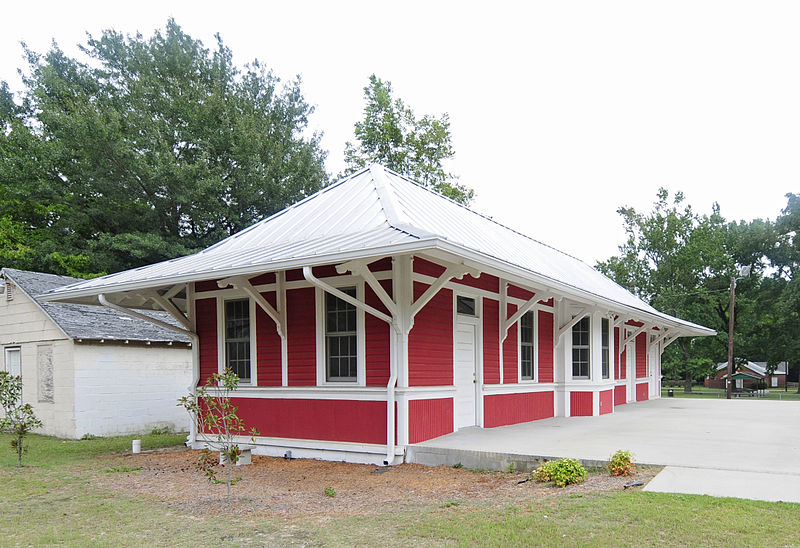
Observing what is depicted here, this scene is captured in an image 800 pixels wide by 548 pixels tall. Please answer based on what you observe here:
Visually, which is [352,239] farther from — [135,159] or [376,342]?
[135,159]

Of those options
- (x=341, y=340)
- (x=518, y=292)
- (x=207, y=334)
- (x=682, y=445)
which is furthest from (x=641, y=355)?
(x=207, y=334)

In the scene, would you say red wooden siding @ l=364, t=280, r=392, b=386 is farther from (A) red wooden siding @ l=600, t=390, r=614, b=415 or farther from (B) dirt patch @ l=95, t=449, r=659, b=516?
(A) red wooden siding @ l=600, t=390, r=614, b=415

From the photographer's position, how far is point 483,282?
38.3 ft

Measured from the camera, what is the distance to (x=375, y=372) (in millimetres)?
9484

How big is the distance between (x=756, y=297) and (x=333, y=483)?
42436 mm

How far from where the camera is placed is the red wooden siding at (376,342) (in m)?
9.41

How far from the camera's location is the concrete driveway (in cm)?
664

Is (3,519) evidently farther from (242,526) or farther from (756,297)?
(756,297)

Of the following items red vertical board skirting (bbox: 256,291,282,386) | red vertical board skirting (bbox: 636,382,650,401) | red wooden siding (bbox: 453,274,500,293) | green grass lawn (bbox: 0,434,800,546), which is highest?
red wooden siding (bbox: 453,274,500,293)

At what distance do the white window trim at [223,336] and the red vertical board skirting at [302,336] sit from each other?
83 centimetres

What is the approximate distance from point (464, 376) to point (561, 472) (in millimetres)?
4033

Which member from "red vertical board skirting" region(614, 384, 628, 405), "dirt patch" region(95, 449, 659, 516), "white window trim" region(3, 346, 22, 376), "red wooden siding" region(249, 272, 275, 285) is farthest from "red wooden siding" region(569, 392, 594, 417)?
"white window trim" region(3, 346, 22, 376)

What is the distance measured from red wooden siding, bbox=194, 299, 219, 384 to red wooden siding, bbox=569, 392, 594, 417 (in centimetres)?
774

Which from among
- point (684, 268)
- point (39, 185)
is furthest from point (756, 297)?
point (39, 185)
